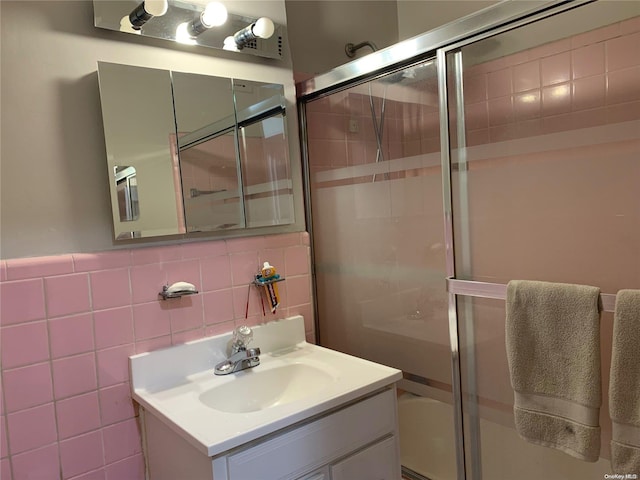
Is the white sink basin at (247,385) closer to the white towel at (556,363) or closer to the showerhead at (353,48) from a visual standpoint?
the white towel at (556,363)

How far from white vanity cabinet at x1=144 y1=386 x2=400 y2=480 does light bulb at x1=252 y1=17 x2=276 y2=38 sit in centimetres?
120

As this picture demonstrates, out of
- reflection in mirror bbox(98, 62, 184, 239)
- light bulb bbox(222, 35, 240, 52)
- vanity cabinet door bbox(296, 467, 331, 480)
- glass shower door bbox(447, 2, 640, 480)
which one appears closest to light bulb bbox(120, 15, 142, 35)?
reflection in mirror bbox(98, 62, 184, 239)

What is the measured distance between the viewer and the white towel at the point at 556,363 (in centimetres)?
113

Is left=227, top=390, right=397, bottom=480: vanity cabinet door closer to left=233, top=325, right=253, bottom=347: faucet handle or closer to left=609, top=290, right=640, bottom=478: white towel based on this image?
left=233, top=325, right=253, bottom=347: faucet handle

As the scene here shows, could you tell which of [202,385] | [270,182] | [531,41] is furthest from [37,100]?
[531,41]

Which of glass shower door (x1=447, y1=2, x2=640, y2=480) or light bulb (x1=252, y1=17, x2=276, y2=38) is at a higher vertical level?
light bulb (x1=252, y1=17, x2=276, y2=38)

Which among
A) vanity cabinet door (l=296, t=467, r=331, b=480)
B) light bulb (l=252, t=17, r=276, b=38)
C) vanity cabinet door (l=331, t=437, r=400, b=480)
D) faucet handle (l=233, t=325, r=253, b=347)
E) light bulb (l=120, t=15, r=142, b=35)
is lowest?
vanity cabinet door (l=331, t=437, r=400, b=480)

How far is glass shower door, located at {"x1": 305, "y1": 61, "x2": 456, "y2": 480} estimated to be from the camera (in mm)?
1557

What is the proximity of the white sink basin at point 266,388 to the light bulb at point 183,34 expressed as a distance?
1.09m

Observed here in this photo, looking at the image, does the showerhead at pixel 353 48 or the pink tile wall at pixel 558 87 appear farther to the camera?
the showerhead at pixel 353 48

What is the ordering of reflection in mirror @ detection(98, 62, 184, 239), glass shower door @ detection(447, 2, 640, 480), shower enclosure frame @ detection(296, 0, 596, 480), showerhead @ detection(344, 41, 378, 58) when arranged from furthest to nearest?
showerhead @ detection(344, 41, 378, 58)
reflection in mirror @ detection(98, 62, 184, 239)
shower enclosure frame @ detection(296, 0, 596, 480)
glass shower door @ detection(447, 2, 640, 480)

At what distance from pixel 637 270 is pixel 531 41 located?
0.65m

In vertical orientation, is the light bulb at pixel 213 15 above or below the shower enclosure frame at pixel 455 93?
above

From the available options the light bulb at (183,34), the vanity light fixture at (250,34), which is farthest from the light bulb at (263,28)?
the light bulb at (183,34)
